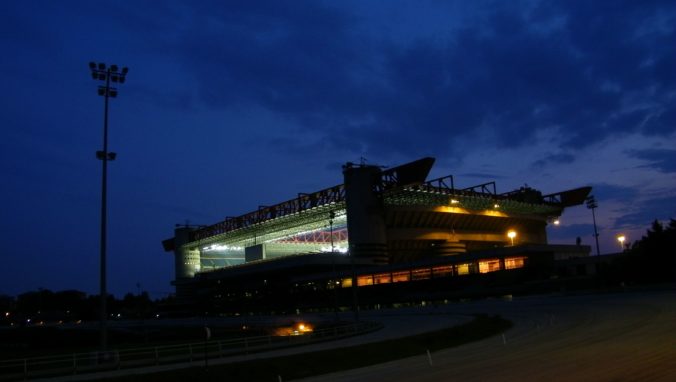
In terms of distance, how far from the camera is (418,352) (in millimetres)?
30000

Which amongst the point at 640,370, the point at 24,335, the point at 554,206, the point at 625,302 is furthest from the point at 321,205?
the point at 640,370

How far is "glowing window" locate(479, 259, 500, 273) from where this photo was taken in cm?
10081

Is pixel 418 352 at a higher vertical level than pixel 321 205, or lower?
lower

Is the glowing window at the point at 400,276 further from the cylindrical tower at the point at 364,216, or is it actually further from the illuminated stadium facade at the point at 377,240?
the cylindrical tower at the point at 364,216

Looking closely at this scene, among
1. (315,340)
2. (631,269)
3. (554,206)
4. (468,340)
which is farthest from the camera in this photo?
(554,206)

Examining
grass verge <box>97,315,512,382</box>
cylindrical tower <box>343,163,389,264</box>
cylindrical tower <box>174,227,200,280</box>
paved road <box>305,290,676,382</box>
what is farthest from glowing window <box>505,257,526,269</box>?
cylindrical tower <box>174,227,200,280</box>

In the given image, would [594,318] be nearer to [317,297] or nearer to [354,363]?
[354,363]

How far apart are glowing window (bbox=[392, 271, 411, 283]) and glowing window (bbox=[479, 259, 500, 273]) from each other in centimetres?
1461

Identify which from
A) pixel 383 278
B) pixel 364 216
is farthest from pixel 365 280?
pixel 364 216

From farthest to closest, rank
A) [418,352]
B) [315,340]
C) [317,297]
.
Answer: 1. [317,297]
2. [315,340]
3. [418,352]

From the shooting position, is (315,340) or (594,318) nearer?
(594,318)

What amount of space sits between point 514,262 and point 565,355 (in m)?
79.4

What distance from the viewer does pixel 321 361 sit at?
26.9 metres

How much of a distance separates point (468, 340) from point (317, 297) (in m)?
89.7
